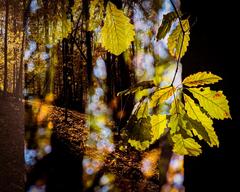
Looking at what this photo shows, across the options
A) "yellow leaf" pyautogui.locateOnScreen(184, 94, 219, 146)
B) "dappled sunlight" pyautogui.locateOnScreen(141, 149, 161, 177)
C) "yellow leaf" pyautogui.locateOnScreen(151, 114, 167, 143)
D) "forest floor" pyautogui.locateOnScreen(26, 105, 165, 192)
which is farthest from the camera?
"dappled sunlight" pyautogui.locateOnScreen(141, 149, 161, 177)

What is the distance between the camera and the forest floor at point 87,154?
6.47 meters

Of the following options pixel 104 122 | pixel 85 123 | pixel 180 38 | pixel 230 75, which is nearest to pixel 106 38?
pixel 180 38

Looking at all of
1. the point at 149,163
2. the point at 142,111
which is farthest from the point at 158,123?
the point at 149,163

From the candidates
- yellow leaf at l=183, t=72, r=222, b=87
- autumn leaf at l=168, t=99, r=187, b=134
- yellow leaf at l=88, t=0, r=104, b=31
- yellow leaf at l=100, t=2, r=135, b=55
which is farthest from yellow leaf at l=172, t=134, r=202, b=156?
yellow leaf at l=88, t=0, r=104, b=31

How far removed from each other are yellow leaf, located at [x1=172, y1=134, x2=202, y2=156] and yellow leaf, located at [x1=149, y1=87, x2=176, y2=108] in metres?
0.12

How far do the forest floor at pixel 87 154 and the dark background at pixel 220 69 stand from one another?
4.87 metres

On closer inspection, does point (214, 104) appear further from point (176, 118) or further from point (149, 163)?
point (149, 163)

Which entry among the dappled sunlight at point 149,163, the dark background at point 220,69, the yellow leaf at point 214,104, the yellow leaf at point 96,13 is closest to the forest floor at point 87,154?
the dappled sunlight at point 149,163

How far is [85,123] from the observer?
7895mm

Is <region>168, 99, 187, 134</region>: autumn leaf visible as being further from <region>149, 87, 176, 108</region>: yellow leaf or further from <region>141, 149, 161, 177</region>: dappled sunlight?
<region>141, 149, 161, 177</region>: dappled sunlight

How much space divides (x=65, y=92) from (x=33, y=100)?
8.55 feet

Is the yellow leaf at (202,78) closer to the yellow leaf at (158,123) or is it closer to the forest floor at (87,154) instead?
the yellow leaf at (158,123)

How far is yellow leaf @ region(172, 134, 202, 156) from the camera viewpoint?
718mm

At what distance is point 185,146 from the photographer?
2.36 feet
